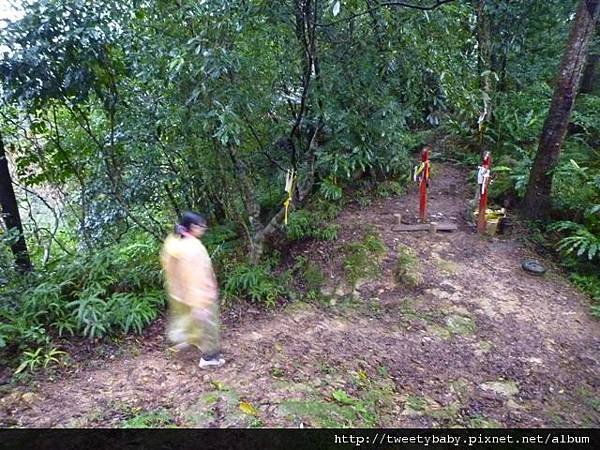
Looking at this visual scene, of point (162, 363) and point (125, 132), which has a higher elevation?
point (125, 132)

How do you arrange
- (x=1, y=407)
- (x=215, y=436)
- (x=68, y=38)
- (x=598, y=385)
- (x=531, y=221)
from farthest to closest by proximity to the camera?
(x=531, y=221) < (x=68, y=38) < (x=598, y=385) < (x=1, y=407) < (x=215, y=436)

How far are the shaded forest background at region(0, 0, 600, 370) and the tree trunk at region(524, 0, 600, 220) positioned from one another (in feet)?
0.10

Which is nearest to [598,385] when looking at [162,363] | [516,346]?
[516,346]

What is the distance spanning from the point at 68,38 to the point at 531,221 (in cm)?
677

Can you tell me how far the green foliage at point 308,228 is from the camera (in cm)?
634

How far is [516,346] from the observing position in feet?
14.3

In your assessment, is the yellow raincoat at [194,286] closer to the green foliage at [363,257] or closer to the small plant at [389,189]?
the green foliage at [363,257]

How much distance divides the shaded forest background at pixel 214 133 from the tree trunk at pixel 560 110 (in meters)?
0.03

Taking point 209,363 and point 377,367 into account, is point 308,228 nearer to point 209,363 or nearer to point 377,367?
point 377,367

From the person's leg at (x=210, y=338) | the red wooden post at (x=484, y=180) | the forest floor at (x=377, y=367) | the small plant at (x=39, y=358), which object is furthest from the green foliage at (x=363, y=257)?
the small plant at (x=39, y=358)

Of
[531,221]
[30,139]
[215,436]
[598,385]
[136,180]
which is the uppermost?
[30,139]

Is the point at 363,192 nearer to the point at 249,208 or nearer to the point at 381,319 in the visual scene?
the point at 249,208

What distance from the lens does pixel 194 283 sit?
3.62 m

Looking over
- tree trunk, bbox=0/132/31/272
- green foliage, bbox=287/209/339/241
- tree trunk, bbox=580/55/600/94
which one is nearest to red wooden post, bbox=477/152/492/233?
green foliage, bbox=287/209/339/241
